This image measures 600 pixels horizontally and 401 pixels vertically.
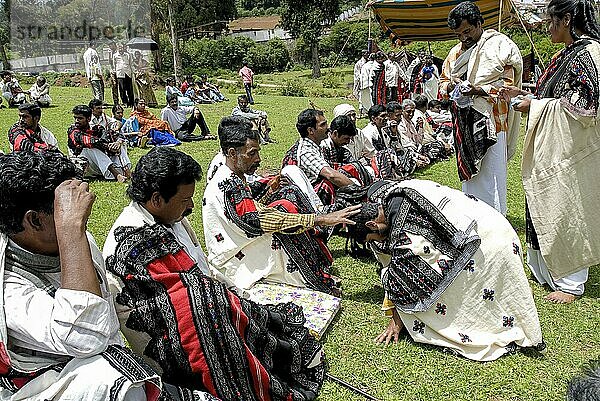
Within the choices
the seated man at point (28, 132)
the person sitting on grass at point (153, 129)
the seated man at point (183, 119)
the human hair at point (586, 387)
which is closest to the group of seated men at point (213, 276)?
the human hair at point (586, 387)

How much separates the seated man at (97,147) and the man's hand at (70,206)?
22.8ft

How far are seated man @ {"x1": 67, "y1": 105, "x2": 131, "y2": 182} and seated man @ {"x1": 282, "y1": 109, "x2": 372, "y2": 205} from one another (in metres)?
4.58

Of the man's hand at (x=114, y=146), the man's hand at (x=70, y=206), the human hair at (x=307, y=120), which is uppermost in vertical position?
the man's hand at (x=70, y=206)

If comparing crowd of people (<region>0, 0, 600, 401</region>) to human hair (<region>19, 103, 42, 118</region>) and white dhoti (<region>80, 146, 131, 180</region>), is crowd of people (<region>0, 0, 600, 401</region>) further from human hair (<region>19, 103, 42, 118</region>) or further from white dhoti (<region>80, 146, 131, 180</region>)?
white dhoti (<region>80, 146, 131, 180</region>)

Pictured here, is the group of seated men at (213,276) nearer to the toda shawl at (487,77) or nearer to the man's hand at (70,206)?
the man's hand at (70,206)

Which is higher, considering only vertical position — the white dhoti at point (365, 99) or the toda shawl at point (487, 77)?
the toda shawl at point (487, 77)

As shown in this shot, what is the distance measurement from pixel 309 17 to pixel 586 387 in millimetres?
36357

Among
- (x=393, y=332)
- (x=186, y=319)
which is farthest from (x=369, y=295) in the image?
(x=186, y=319)

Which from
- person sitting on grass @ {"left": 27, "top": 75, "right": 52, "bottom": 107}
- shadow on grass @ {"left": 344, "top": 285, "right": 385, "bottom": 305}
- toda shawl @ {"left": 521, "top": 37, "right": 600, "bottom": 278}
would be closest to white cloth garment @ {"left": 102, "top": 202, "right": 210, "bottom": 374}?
shadow on grass @ {"left": 344, "top": 285, "right": 385, "bottom": 305}

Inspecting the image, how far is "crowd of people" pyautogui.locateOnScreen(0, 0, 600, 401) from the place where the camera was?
2045 millimetres

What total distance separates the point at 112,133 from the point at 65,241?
7.58m

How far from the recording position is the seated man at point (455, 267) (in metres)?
3.51

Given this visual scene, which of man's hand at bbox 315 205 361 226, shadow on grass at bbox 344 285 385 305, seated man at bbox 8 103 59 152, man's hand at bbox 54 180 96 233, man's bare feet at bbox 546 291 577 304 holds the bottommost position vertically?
shadow on grass at bbox 344 285 385 305

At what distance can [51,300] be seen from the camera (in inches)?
79.2
